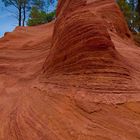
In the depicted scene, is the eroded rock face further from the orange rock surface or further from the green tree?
the green tree

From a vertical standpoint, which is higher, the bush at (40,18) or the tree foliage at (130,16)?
the bush at (40,18)

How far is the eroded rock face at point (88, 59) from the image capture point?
332 centimetres

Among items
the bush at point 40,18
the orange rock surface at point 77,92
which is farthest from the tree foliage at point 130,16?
the orange rock surface at point 77,92

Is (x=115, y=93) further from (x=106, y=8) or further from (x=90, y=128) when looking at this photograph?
(x=106, y=8)

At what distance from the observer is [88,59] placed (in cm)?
344

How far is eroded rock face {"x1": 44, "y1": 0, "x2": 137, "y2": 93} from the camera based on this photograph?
10.9 ft

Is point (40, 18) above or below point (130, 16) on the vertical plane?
above

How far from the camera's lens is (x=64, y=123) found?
2.98m

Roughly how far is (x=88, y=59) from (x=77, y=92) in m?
0.36

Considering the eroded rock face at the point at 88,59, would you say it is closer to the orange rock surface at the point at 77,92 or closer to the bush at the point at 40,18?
the orange rock surface at the point at 77,92

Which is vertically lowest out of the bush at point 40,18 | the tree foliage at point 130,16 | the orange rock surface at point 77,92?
the orange rock surface at point 77,92

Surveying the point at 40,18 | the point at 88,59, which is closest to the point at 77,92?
the point at 88,59

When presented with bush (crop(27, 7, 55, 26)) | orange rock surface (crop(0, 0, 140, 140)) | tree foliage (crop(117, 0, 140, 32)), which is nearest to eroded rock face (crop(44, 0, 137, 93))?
orange rock surface (crop(0, 0, 140, 140))

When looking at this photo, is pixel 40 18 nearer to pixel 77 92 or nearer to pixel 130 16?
pixel 130 16
